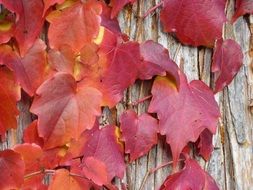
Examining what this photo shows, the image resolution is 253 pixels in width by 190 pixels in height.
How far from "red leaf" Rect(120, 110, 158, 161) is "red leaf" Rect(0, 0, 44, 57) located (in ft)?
0.93

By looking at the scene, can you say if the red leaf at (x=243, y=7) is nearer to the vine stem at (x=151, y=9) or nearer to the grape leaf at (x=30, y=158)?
the vine stem at (x=151, y=9)

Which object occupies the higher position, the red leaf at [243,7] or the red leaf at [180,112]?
the red leaf at [243,7]

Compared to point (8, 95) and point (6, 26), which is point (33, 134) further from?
point (6, 26)

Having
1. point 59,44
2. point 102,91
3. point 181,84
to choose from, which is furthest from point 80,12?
point 181,84

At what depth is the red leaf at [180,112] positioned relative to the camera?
120 centimetres

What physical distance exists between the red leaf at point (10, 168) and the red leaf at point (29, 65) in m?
0.15

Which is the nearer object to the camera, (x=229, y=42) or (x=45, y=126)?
(x=45, y=126)

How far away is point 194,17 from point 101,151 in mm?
394

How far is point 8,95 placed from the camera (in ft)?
3.85

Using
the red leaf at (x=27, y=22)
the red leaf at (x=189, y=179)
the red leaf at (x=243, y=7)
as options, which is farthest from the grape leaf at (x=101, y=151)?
the red leaf at (x=243, y=7)

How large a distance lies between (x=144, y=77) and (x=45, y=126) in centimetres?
27

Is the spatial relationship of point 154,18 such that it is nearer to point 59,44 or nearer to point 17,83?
point 59,44

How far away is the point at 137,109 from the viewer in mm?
1277

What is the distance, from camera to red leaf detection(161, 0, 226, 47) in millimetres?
1224
